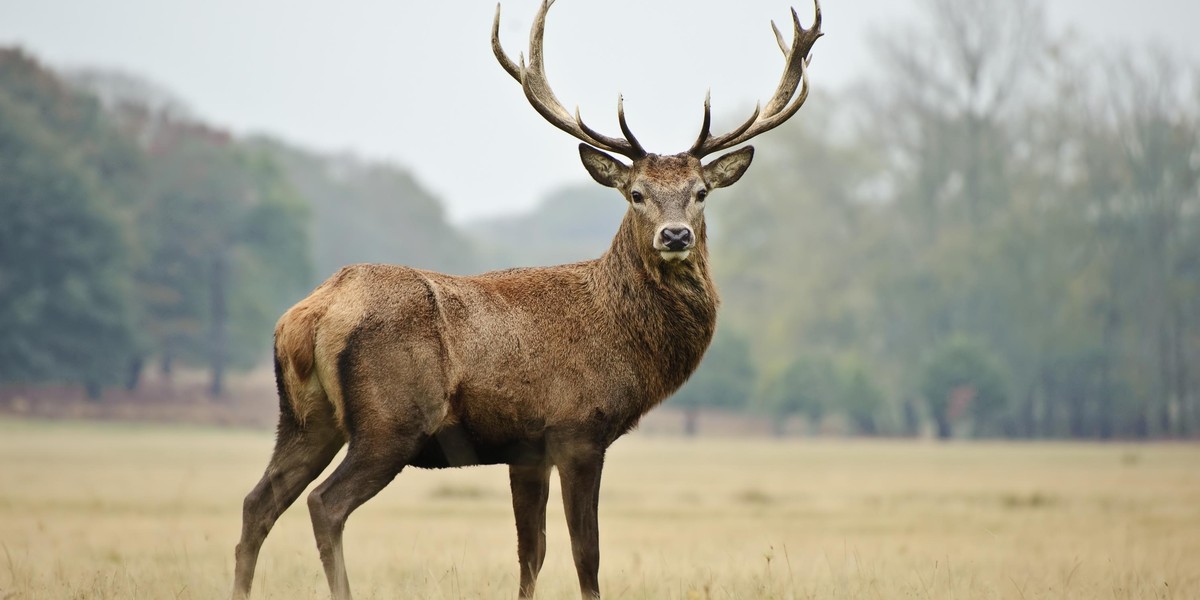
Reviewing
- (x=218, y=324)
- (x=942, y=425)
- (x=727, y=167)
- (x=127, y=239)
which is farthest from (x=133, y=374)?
(x=727, y=167)

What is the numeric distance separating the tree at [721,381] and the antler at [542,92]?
5402cm

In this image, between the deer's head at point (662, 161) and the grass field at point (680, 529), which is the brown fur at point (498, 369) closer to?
the deer's head at point (662, 161)

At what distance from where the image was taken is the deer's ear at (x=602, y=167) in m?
9.52

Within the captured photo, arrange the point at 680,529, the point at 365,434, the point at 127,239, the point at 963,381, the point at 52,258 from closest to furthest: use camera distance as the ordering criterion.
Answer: the point at 365,434, the point at 680,529, the point at 52,258, the point at 127,239, the point at 963,381

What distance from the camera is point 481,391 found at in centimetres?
851

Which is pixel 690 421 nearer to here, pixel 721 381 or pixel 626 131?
pixel 721 381

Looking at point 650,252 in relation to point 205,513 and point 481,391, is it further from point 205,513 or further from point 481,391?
point 205,513

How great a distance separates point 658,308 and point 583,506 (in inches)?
59.5

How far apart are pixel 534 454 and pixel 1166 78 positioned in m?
57.0

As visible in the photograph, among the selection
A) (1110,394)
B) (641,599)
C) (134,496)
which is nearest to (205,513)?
(134,496)

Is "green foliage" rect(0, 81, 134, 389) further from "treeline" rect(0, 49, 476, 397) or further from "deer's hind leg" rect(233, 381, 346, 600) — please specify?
"deer's hind leg" rect(233, 381, 346, 600)

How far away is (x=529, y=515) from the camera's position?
29.9ft

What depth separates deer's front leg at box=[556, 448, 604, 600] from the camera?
8539mm

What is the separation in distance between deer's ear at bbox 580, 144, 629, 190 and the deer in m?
0.01
